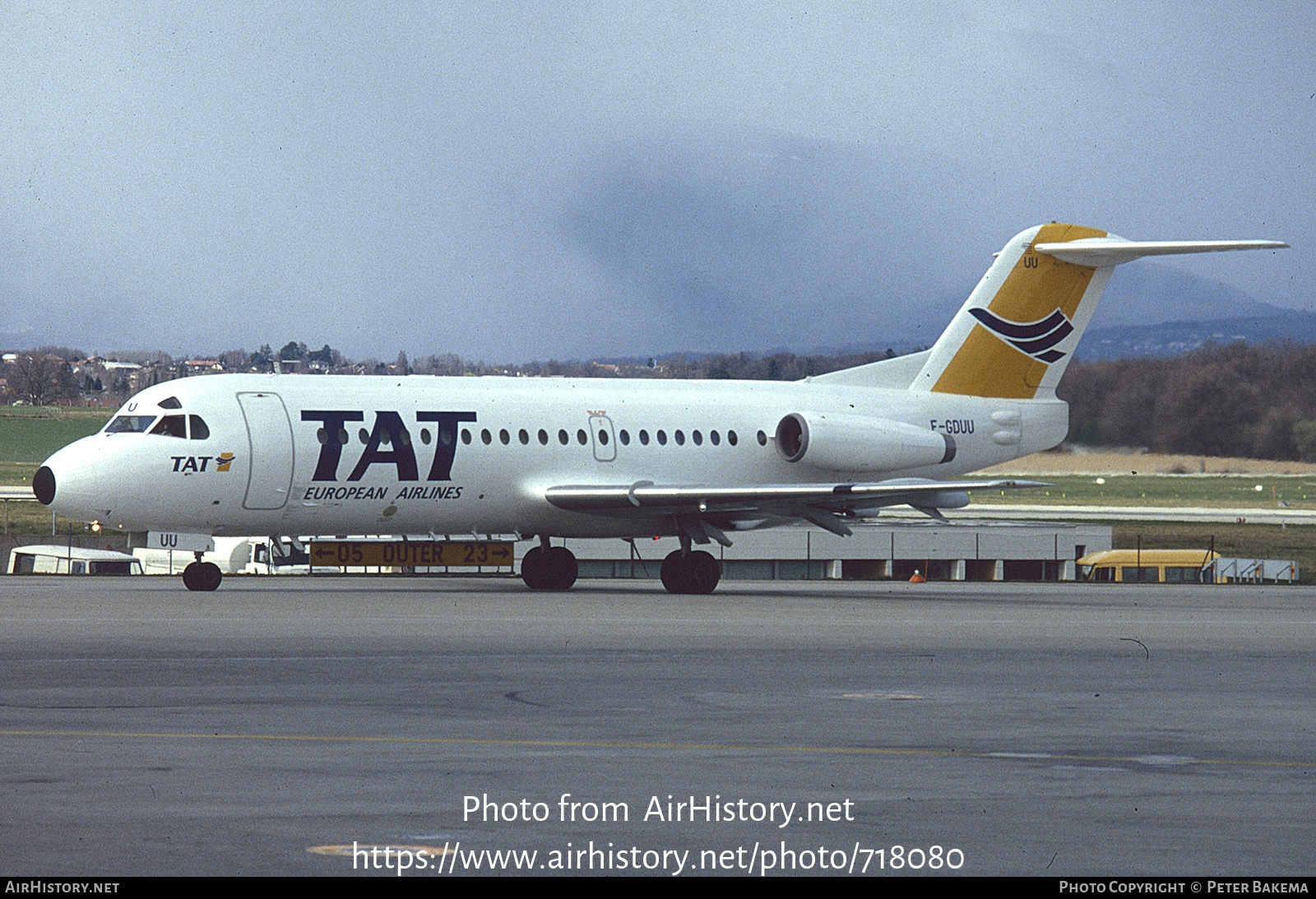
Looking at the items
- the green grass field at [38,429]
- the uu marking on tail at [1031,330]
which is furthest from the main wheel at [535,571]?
the green grass field at [38,429]

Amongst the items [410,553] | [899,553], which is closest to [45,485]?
[410,553]

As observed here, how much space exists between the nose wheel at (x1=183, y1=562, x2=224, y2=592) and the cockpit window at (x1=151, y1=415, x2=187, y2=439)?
2.28 m

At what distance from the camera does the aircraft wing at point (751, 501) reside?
1300 inches

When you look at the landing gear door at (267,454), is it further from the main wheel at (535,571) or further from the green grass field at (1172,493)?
the green grass field at (1172,493)

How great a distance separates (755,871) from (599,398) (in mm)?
27451

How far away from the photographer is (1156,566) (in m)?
51.7

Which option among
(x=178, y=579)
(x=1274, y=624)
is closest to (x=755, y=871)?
(x=1274, y=624)

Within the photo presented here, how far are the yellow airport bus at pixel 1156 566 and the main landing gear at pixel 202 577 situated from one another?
90.7ft

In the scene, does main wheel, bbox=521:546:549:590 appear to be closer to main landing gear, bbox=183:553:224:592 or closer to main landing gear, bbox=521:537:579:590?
main landing gear, bbox=521:537:579:590

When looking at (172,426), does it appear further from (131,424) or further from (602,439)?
(602,439)

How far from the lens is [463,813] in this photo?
32.7 ft

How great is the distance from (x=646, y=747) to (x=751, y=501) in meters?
21.1

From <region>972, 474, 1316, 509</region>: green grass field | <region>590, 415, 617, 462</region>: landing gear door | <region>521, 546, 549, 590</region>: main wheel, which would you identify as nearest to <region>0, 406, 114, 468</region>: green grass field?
<region>521, 546, 549, 590</region>: main wheel

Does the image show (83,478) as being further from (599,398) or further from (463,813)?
(463,813)
